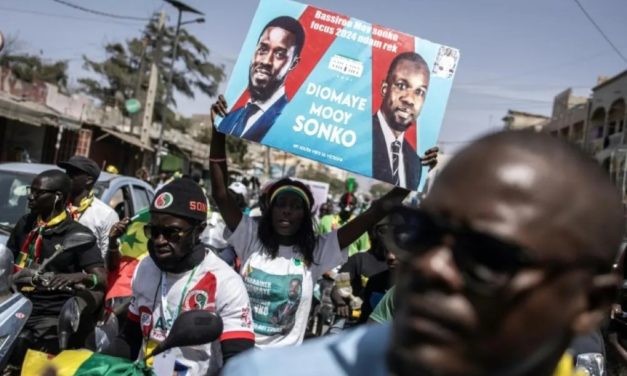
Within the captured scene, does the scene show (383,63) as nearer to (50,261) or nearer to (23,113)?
(50,261)

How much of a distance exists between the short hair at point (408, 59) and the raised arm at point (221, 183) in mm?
1024

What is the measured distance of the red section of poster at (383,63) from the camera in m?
4.02

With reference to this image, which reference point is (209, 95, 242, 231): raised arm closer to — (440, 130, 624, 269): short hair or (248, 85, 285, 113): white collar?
(248, 85, 285, 113): white collar

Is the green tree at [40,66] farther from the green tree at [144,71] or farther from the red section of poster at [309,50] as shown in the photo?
the red section of poster at [309,50]

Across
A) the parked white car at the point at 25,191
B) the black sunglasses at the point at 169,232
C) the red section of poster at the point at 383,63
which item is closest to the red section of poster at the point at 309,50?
the red section of poster at the point at 383,63

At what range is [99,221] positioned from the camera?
20.9 ft

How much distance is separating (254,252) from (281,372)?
2.70m

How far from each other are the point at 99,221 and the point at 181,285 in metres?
3.62

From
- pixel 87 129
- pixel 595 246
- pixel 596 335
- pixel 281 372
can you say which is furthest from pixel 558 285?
pixel 87 129

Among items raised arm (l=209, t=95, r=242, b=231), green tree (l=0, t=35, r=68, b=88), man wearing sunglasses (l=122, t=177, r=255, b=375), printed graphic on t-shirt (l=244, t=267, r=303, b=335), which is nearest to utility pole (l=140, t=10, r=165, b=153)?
green tree (l=0, t=35, r=68, b=88)

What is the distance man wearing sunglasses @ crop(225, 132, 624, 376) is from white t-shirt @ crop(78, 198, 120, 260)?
17.5 feet

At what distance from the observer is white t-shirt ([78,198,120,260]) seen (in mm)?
6289

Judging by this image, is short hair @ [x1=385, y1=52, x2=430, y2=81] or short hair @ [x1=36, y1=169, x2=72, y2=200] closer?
short hair @ [x1=385, y1=52, x2=430, y2=81]

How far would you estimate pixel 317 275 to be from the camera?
159 inches
